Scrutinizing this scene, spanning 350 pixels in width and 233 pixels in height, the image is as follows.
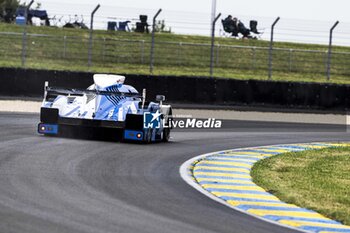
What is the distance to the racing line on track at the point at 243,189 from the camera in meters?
10.6

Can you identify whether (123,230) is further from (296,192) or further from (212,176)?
(212,176)

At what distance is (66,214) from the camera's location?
9.76 m

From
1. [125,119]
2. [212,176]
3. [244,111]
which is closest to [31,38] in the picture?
[244,111]

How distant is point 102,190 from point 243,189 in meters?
2.10

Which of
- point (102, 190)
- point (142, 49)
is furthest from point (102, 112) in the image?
point (142, 49)

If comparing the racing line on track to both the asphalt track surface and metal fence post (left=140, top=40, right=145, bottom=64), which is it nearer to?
the asphalt track surface

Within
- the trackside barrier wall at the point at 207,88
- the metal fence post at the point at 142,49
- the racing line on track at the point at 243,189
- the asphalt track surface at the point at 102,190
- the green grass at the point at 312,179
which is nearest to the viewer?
the asphalt track surface at the point at 102,190

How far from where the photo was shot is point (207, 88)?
94.6ft

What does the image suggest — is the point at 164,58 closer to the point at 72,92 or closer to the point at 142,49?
the point at 142,49

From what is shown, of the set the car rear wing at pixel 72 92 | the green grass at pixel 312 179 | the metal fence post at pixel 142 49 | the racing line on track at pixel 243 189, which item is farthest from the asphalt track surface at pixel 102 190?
the metal fence post at pixel 142 49

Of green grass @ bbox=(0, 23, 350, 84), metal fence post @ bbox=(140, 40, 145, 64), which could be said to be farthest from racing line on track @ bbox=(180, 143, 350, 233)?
metal fence post @ bbox=(140, 40, 145, 64)

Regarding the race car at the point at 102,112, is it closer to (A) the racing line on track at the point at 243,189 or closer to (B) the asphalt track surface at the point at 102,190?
(B) the asphalt track surface at the point at 102,190

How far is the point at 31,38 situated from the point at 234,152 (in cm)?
2189

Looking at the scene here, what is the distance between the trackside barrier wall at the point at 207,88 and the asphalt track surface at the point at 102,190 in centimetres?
841
